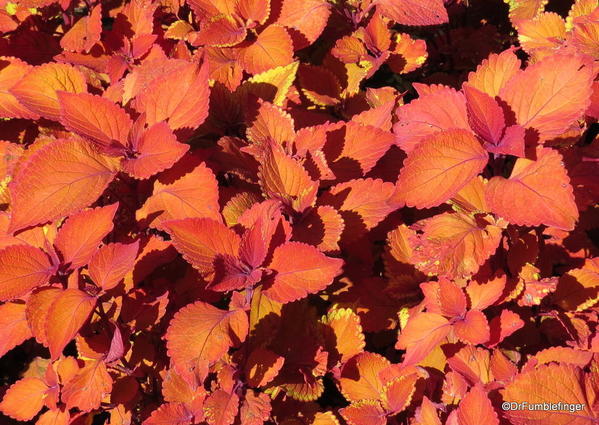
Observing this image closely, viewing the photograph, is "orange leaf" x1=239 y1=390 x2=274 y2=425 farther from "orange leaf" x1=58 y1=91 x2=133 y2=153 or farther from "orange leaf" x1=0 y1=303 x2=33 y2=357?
"orange leaf" x1=58 y1=91 x2=133 y2=153

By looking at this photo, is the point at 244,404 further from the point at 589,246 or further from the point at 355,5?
the point at 355,5

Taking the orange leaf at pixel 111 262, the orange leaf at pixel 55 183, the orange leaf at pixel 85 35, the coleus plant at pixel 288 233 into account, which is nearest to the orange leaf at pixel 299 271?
the coleus plant at pixel 288 233

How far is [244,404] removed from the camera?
1.09 m

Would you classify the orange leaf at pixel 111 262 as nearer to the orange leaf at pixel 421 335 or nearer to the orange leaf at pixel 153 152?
the orange leaf at pixel 153 152

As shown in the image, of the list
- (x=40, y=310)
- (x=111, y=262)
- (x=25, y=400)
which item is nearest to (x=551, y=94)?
(x=111, y=262)

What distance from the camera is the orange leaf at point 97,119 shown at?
3.64 ft

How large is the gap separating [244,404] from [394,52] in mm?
1013

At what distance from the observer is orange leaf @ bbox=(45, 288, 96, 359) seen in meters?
0.96

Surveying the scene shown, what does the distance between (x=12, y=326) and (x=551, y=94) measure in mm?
1108

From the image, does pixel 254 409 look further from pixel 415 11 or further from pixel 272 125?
pixel 415 11

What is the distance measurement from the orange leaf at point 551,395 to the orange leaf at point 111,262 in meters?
0.69

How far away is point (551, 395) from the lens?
0.97 metres

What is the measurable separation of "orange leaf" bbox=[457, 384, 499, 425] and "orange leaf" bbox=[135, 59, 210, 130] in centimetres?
71

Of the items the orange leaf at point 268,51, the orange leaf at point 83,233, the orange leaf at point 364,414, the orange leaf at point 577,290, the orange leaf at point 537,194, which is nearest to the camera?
the orange leaf at point 537,194
